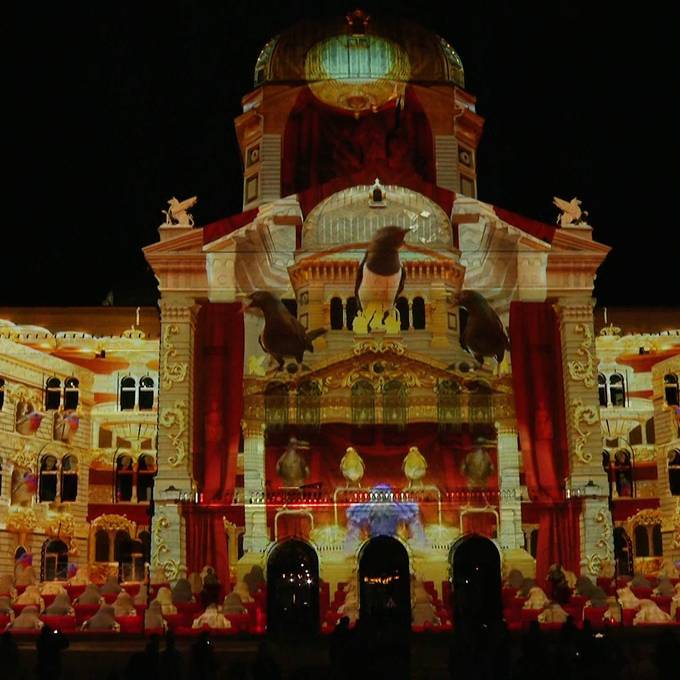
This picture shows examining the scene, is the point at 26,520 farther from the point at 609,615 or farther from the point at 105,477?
the point at 609,615

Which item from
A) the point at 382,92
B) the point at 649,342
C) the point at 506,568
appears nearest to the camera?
the point at 506,568

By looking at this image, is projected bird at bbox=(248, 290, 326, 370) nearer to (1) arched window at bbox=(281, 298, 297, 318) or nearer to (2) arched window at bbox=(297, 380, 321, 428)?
(2) arched window at bbox=(297, 380, 321, 428)

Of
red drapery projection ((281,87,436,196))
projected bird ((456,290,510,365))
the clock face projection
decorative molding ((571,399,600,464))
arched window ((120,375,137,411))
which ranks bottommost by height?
decorative molding ((571,399,600,464))

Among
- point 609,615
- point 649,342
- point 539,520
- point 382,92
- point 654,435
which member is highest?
point 382,92

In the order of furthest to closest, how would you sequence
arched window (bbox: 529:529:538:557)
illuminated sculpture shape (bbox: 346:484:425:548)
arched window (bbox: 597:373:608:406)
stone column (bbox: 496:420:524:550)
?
arched window (bbox: 597:373:608:406), arched window (bbox: 529:529:538:557), stone column (bbox: 496:420:524:550), illuminated sculpture shape (bbox: 346:484:425:548)

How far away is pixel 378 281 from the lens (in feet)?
124

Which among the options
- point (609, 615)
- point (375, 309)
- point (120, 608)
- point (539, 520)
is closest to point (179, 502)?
point (120, 608)

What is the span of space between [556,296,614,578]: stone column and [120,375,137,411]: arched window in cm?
1607

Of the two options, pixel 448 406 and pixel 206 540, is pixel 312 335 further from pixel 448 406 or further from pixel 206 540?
pixel 206 540

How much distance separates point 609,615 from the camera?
31.2 metres

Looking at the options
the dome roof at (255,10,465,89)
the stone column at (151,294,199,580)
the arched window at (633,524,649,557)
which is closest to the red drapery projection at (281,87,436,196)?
the dome roof at (255,10,465,89)

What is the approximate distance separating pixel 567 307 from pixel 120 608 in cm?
1795

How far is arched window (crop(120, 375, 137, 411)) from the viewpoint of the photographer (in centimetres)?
4231

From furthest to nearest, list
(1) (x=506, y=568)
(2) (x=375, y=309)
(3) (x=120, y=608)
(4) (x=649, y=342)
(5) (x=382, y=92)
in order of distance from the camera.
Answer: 1. (5) (x=382, y=92)
2. (4) (x=649, y=342)
3. (2) (x=375, y=309)
4. (1) (x=506, y=568)
5. (3) (x=120, y=608)
